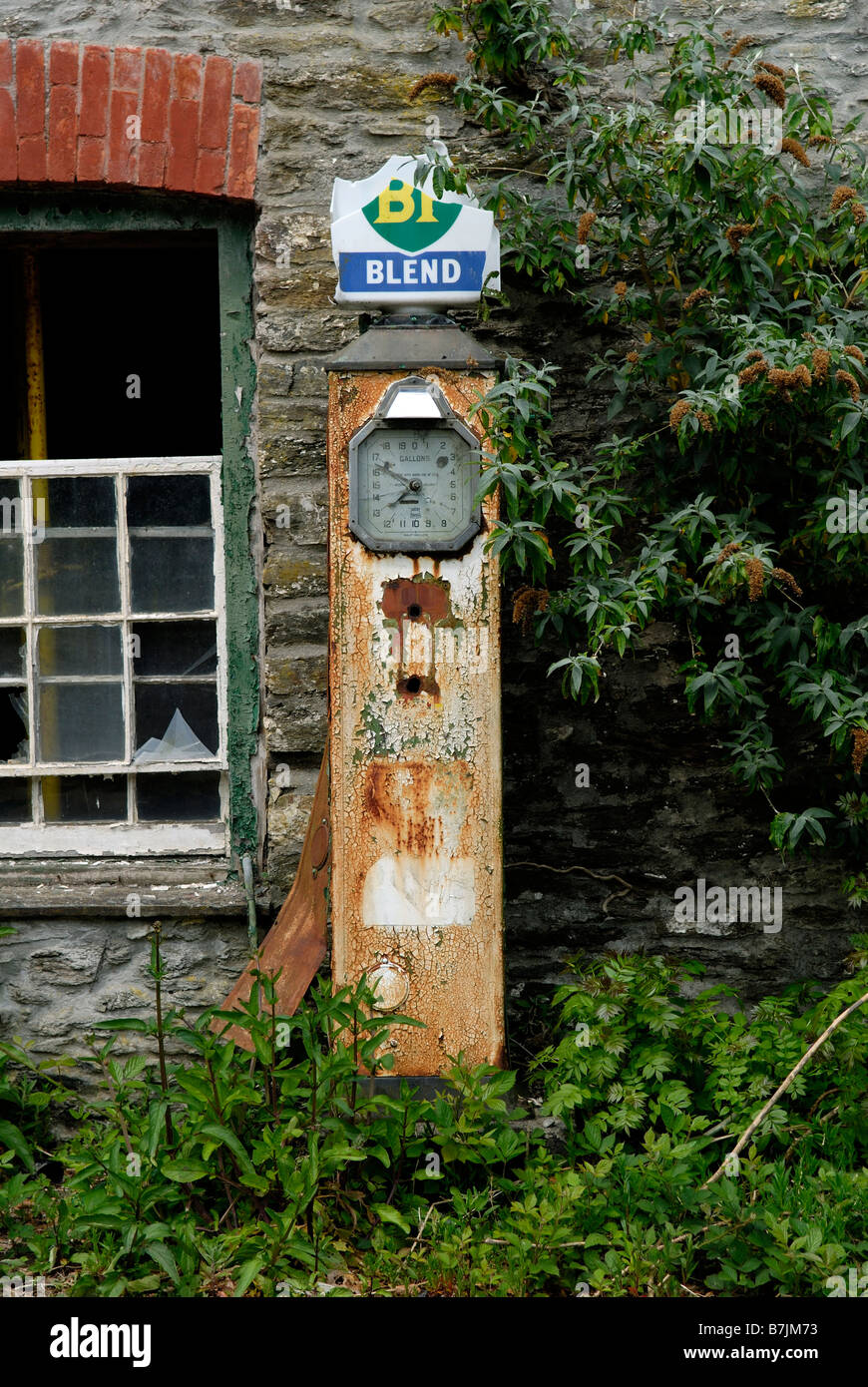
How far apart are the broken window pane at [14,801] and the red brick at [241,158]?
78.4 inches

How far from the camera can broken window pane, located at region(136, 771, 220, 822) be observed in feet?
12.9

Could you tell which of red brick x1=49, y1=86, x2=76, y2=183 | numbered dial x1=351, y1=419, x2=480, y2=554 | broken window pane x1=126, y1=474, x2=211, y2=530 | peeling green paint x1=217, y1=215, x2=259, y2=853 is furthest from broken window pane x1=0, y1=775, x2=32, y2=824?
red brick x1=49, y1=86, x2=76, y2=183

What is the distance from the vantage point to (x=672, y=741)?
397cm

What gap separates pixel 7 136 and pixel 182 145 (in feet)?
1.71

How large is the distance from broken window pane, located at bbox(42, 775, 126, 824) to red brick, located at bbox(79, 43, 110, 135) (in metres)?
2.00

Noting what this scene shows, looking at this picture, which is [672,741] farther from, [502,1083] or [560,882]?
[502,1083]

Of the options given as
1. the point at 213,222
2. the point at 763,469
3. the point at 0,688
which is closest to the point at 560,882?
the point at 763,469

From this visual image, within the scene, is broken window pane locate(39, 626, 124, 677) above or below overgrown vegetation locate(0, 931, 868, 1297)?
above

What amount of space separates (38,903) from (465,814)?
1479 millimetres

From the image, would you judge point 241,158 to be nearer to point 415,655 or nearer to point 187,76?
point 187,76

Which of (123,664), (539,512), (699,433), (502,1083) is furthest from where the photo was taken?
(123,664)

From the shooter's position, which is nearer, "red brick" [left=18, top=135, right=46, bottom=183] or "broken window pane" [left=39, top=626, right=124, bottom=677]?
"red brick" [left=18, top=135, right=46, bottom=183]
